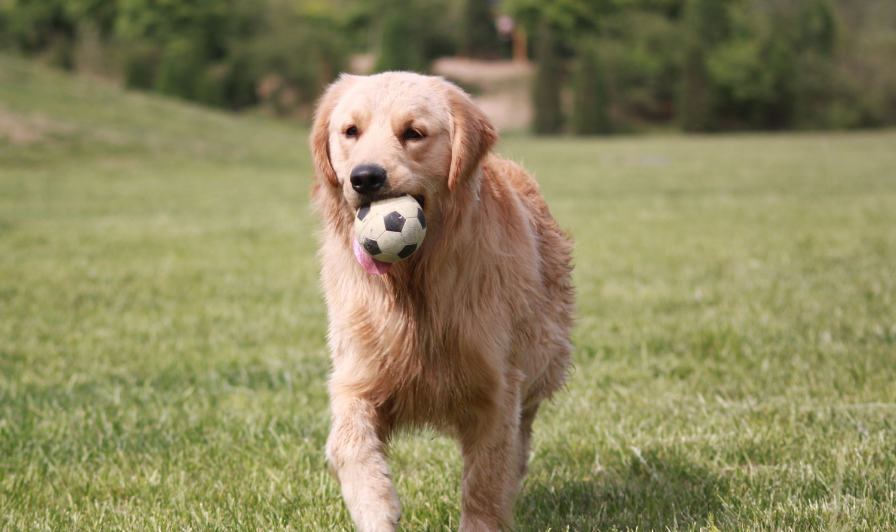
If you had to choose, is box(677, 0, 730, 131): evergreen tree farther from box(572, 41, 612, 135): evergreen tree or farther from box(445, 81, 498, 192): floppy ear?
box(445, 81, 498, 192): floppy ear

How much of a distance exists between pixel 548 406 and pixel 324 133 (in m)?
2.25

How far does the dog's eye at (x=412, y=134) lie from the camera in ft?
9.21

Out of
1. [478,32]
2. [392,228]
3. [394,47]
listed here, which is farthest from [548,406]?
[478,32]

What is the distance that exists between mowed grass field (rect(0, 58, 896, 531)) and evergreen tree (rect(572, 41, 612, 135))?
135 ft

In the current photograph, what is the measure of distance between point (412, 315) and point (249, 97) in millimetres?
61656

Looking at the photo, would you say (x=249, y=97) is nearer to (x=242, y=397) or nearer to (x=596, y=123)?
(x=596, y=123)

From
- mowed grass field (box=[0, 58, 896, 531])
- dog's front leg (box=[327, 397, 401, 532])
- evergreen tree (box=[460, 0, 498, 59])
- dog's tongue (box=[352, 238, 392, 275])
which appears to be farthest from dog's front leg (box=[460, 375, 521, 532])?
evergreen tree (box=[460, 0, 498, 59])

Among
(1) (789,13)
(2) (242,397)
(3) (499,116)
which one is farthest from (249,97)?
(2) (242,397)

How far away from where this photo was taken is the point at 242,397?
4625mm

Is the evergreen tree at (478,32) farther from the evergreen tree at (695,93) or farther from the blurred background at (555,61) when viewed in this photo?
the evergreen tree at (695,93)

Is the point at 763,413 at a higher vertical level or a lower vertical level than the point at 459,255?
lower

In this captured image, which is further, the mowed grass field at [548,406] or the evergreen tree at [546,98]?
the evergreen tree at [546,98]

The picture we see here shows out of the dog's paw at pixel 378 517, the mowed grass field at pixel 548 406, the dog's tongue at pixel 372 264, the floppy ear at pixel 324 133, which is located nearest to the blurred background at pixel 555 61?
the mowed grass field at pixel 548 406

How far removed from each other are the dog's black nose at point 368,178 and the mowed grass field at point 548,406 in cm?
49
